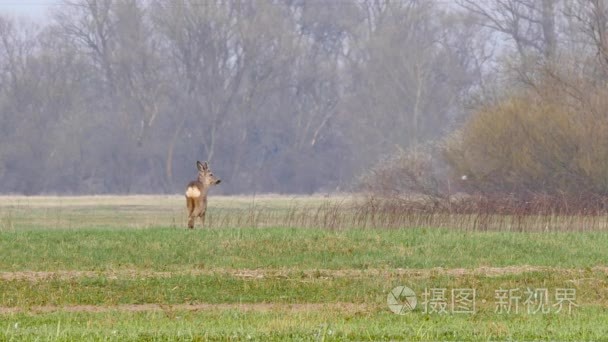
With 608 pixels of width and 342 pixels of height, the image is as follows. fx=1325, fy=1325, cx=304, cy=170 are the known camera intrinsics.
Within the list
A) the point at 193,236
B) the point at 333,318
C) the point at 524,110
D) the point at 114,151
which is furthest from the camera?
the point at 114,151

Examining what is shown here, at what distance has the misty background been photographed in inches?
2968

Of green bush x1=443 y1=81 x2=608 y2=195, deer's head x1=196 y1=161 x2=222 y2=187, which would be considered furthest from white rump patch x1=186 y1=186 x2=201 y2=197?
green bush x1=443 y1=81 x2=608 y2=195

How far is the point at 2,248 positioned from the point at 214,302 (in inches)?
221

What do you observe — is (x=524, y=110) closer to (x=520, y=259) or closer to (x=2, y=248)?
(x=520, y=259)

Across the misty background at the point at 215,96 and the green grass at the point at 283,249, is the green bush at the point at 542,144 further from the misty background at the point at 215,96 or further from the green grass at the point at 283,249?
the misty background at the point at 215,96

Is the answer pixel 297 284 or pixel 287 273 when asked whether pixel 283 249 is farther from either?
pixel 297 284

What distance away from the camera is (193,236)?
931 inches

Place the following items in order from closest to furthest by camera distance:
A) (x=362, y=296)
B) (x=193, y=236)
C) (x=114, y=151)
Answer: (x=362, y=296), (x=193, y=236), (x=114, y=151)

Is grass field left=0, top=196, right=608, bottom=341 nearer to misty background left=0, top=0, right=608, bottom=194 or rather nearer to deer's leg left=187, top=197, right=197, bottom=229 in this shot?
deer's leg left=187, top=197, right=197, bottom=229

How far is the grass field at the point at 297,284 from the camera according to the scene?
14.2 metres

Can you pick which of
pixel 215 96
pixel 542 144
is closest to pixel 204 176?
pixel 542 144

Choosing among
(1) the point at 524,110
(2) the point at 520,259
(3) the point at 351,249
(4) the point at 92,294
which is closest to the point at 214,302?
(4) the point at 92,294

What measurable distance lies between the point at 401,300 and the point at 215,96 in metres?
60.2

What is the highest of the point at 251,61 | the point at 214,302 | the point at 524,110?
the point at 251,61
